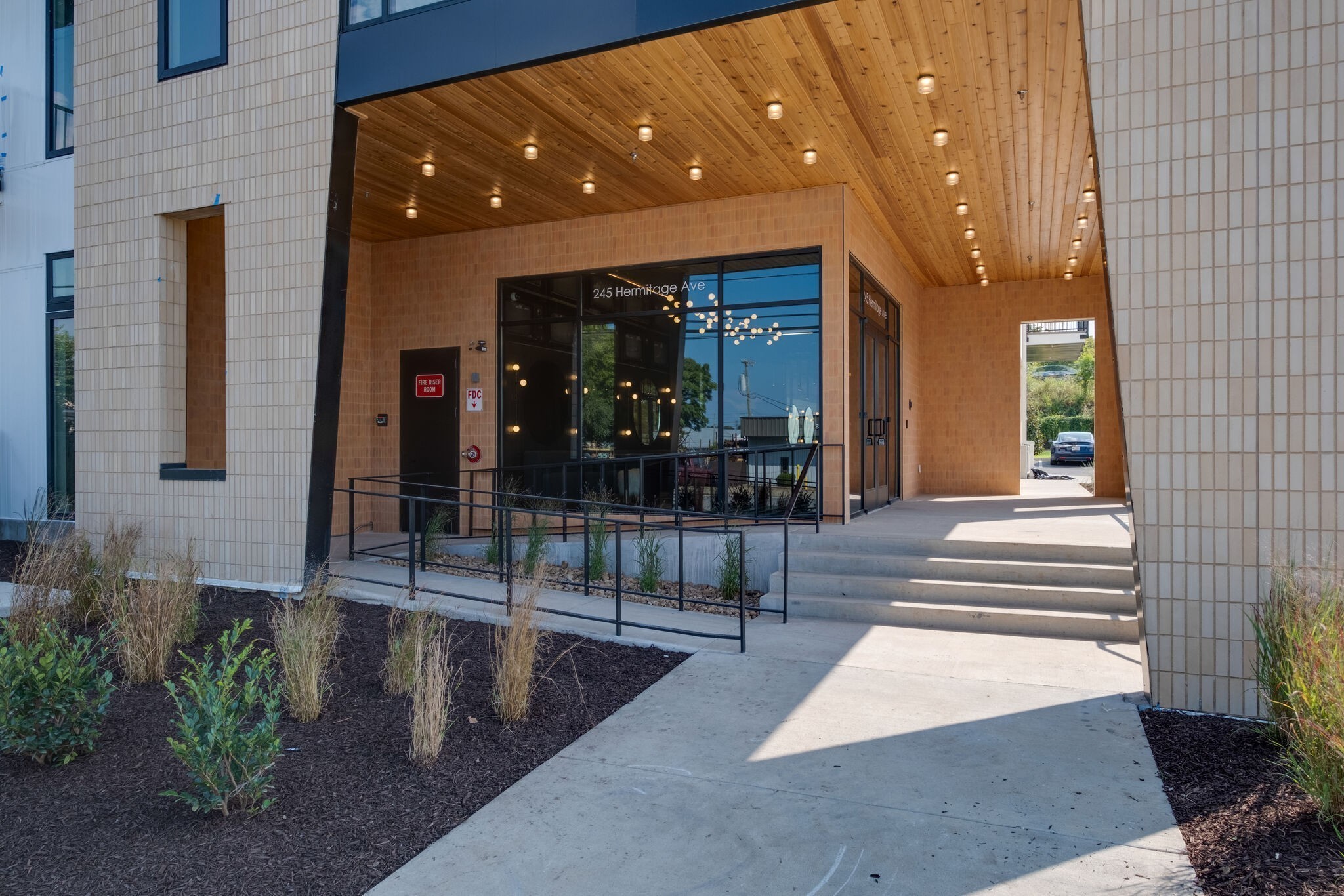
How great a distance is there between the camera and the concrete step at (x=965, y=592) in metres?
6.30

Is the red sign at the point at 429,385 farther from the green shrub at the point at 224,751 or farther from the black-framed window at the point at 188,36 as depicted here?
the green shrub at the point at 224,751

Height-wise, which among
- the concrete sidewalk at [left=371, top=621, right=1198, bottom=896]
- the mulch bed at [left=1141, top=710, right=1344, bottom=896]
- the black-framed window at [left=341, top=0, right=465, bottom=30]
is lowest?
the concrete sidewalk at [left=371, top=621, right=1198, bottom=896]

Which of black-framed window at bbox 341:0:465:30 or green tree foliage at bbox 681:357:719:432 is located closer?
black-framed window at bbox 341:0:465:30

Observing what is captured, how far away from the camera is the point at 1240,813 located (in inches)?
125

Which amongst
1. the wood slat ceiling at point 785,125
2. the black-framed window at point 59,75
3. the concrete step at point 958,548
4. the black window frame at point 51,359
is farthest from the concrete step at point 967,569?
the black-framed window at point 59,75

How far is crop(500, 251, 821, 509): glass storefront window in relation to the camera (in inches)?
374

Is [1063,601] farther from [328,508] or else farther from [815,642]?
[328,508]

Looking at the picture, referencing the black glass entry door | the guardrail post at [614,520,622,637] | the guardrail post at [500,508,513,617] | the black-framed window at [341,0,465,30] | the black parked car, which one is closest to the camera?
the guardrail post at [500,508,513,617]

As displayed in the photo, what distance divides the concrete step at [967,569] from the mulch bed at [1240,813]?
2453mm

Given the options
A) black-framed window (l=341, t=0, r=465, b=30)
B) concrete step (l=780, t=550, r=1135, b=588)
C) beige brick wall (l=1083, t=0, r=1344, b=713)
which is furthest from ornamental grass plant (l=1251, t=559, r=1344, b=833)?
black-framed window (l=341, t=0, r=465, b=30)

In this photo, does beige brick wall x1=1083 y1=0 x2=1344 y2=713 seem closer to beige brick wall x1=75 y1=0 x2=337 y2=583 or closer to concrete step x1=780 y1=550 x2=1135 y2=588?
concrete step x1=780 y1=550 x2=1135 y2=588

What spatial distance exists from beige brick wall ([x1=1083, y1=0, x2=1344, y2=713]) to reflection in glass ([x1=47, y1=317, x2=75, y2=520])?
11.3 m

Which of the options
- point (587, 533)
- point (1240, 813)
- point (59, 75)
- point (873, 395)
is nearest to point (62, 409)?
point (59, 75)

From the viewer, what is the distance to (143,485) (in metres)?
8.08
